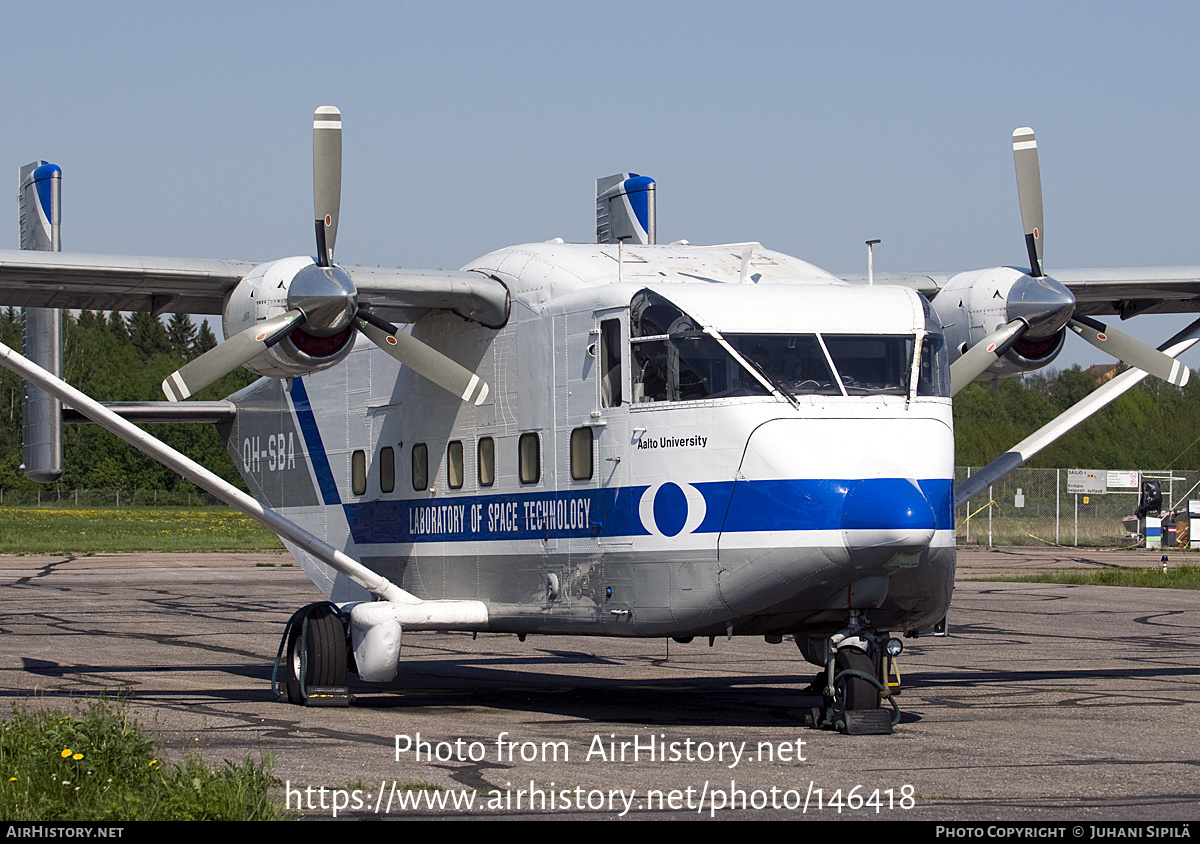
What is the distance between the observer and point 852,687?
1122cm

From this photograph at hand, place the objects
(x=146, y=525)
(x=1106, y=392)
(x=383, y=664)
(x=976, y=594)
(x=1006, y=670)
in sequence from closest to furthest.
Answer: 1. (x=383, y=664)
2. (x=1106, y=392)
3. (x=1006, y=670)
4. (x=976, y=594)
5. (x=146, y=525)

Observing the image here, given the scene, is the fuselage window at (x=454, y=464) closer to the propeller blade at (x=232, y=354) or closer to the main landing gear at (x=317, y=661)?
the main landing gear at (x=317, y=661)

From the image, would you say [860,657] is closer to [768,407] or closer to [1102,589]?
[768,407]

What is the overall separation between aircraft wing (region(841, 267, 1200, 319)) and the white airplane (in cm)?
5

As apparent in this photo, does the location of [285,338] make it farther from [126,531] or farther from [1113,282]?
[126,531]

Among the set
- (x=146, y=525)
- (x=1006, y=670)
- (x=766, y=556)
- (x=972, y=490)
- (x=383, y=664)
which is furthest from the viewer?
(x=146, y=525)

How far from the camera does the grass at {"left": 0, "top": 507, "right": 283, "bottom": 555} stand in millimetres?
49312

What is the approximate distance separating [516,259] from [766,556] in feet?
13.4

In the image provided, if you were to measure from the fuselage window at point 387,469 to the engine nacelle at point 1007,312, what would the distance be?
5.61m

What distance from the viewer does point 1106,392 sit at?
48.4ft

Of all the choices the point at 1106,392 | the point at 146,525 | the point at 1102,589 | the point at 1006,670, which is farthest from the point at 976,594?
the point at 146,525

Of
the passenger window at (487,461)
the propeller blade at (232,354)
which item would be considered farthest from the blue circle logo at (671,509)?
the propeller blade at (232,354)

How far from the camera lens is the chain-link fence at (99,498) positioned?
7812 centimetres

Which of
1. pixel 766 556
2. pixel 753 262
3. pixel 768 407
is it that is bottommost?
pixel 766 556
